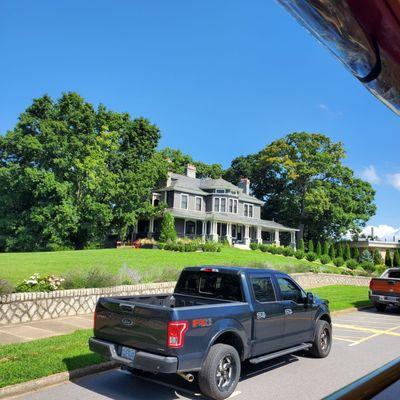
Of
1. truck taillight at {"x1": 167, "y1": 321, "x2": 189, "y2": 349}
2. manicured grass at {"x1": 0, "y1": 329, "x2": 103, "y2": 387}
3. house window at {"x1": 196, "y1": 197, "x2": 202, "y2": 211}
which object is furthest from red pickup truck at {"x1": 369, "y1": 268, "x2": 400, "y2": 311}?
house window at {"x1": 196, "y1": 197, "x2": 202, "y2": 211}

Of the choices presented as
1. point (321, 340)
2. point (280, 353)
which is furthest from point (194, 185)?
point (280, 353)

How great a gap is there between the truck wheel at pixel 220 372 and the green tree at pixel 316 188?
51.5 meters

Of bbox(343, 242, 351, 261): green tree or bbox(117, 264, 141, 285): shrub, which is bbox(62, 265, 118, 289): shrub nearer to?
bbox(117, 264, 141, 285): shrub

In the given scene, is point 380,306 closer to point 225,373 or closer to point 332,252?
A: point 225,373

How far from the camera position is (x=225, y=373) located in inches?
257

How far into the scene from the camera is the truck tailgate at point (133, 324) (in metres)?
6.07

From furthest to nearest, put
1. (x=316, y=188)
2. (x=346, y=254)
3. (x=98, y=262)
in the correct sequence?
(x=316, y=188) < (x=346, y=254) < (x=98, y=262)

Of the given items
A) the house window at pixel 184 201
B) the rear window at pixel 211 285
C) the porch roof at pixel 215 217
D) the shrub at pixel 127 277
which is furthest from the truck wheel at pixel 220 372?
the house window at pixel 184 201

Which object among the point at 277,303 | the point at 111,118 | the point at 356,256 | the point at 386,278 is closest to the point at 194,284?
the point at 277,303

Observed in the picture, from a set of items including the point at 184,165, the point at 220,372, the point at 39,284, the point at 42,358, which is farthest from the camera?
the point at 184,165

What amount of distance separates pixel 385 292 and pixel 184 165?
5017 centimetres

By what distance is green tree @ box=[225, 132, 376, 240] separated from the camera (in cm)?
5841

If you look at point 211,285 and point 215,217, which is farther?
point 215,217

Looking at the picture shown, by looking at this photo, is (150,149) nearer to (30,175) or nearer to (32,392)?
(30,175)
